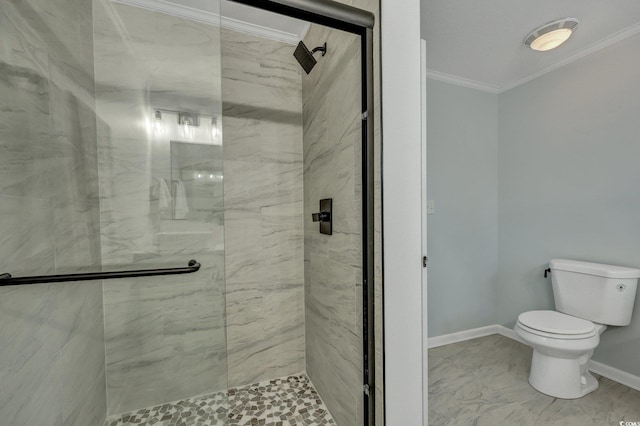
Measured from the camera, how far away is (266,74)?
1830mm

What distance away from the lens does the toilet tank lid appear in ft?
5.62

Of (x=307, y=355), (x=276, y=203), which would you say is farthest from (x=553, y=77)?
(x=307, y=355)

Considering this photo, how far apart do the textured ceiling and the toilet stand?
1559 mm

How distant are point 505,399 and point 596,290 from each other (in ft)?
3.09

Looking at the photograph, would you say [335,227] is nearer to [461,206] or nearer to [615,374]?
[461,206]

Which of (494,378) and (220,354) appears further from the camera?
(494,378)

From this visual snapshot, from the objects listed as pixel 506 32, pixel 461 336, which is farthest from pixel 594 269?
pixel 506 32

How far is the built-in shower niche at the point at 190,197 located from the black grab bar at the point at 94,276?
11cm

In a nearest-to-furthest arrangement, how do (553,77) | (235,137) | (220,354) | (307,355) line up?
(220,354)
(235,137)
(307,355)
(553,77)

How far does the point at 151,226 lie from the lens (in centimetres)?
129

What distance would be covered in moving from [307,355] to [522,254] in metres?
2.02

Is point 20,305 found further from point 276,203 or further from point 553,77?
point 553,77

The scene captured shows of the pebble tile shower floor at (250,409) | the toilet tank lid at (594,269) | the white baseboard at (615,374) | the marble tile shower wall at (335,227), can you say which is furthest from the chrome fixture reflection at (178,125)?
the white baseboard at (615,374)

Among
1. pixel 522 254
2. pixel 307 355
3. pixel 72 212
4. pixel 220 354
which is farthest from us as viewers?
pixel 522 254
